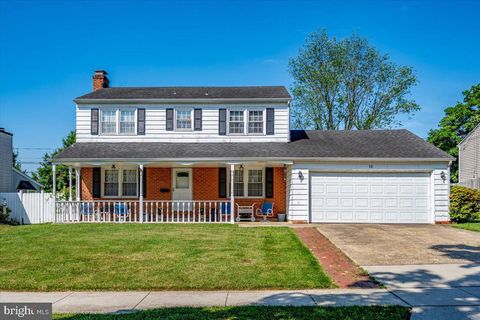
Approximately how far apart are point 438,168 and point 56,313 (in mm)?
16204

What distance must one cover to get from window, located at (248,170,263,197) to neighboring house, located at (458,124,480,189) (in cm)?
1816

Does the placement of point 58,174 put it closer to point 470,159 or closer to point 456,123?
point 470,159

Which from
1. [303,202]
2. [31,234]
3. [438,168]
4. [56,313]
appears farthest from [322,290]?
[438,168]

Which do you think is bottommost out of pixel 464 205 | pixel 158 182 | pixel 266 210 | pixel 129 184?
pixel 266 210

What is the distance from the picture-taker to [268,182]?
766 inches

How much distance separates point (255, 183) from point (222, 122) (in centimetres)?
345

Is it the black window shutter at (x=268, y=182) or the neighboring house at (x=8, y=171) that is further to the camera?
the neighboring house at (x=8, y=171)

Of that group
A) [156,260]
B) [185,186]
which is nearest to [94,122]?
[185,186]

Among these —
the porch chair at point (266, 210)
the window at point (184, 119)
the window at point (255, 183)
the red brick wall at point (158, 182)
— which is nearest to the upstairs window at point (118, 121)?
the window at point (184, 119)

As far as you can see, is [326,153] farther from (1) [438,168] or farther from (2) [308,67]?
(2) [308,67]

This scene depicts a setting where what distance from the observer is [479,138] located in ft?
101

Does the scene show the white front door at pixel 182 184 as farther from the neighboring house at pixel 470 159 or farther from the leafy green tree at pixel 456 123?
the leafy green tree at pixel 456 123

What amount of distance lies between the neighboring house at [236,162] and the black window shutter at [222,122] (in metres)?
0.05

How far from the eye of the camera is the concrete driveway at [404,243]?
9883mm
